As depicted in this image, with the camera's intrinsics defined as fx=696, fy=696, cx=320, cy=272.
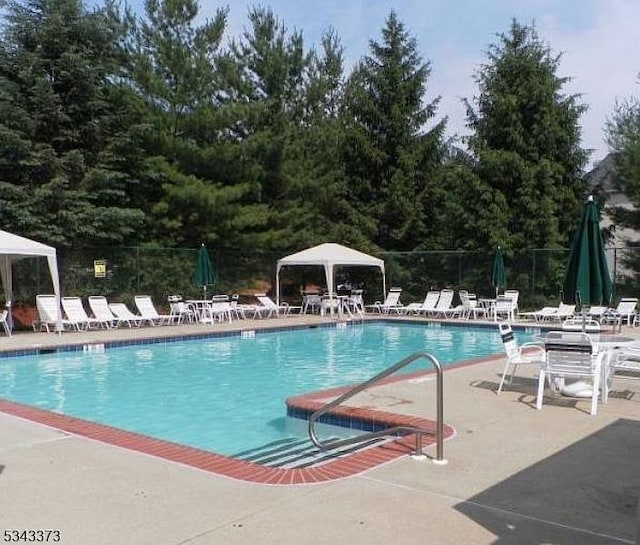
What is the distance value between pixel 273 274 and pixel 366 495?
18556 millimetres

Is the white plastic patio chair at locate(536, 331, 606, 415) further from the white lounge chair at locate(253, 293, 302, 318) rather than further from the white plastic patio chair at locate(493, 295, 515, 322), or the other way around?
the white lounge chair at locate(253, 293, 302, 318)

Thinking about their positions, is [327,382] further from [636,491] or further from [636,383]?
[636,491]

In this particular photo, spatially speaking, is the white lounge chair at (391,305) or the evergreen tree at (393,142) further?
the evergreen tree at (393,142)

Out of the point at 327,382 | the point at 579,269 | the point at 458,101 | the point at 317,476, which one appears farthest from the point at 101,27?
the point at 317,476

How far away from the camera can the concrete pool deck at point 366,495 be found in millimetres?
3400

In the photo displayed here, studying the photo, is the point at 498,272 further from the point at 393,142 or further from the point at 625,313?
the point at 393,142

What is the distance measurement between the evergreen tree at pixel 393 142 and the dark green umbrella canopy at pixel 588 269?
55.6ft

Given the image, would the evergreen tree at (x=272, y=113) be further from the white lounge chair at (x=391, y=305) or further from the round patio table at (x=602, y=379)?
the round patio table at (x=602, y=379)

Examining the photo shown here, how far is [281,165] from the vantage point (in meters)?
22.8

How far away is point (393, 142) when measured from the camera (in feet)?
81.3

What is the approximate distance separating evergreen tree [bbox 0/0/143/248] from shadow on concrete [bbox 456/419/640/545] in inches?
603

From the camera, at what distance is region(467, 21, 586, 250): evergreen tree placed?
2059cm

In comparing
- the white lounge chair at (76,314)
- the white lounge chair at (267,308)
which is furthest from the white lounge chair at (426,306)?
the white lounge chair at (76,314)

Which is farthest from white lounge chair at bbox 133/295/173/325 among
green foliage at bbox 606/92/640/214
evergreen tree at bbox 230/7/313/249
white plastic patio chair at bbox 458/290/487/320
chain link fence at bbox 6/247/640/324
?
green foliage at bbox 606/92/640/214
